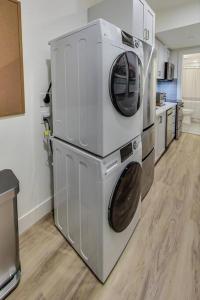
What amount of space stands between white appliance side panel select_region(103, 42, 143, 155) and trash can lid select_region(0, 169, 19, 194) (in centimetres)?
62

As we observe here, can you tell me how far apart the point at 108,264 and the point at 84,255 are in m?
0.22

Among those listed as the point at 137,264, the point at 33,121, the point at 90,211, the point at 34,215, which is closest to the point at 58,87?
the point at 33,121

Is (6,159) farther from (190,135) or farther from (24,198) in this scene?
(190,135)

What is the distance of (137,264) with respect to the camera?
161 cm

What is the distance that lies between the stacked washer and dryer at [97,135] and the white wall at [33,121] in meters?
0.25

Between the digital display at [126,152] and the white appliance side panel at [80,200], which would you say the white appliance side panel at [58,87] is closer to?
the white appliance side panel at [80,200]

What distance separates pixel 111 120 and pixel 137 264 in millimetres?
1139

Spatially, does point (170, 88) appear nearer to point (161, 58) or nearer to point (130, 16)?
point (161, 58)

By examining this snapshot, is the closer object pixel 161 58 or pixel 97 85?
pixel 97 85

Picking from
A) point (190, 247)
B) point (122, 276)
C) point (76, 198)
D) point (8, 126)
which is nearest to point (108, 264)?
point (122, 276)

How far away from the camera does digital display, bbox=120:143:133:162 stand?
1498 millimetres

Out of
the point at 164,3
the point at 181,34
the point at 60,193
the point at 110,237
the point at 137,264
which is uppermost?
the point at 164,3

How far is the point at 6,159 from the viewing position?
1679mm

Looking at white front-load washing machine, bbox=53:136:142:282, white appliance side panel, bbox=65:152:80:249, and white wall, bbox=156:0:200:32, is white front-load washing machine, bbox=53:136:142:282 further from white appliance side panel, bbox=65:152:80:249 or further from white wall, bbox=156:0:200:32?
white wall, bbox=156:0:200:32
